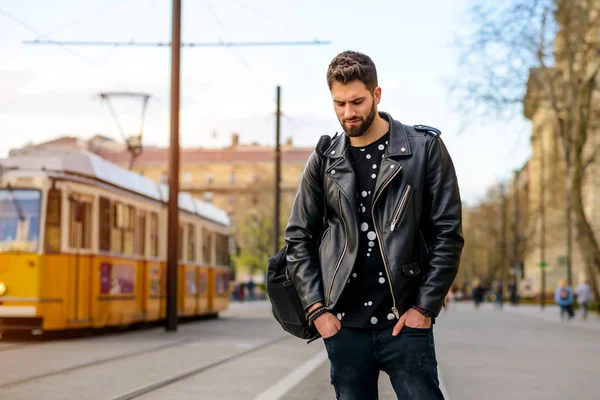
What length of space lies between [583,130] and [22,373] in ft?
97.2

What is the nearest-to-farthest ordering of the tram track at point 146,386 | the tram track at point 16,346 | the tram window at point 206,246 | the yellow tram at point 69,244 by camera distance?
the tram track at point 146,386 → the tram track at point 16,346 → the yellow tram at point 69,244 → the tram window at point 206,246

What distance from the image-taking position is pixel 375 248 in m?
4.22

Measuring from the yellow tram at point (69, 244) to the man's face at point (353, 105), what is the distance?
14408 mm

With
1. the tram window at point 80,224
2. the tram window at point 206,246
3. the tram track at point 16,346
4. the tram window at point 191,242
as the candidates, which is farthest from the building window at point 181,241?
the tram track at point 16,346

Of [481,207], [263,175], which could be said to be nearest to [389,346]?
[481,207]

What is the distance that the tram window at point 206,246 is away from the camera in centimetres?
2918

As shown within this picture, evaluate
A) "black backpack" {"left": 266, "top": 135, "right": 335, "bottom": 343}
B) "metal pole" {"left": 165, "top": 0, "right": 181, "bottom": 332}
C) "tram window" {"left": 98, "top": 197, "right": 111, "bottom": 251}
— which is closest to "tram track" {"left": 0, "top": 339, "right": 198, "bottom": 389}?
"tram window" {"left": 98, "top": 197, "right": 111, "bottom": 251}

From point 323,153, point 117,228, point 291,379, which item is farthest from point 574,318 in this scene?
point 323,153

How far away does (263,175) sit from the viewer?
12438 centimetres

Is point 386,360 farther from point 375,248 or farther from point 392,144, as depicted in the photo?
point 392,144

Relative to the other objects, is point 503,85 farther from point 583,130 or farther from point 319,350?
point 319,350

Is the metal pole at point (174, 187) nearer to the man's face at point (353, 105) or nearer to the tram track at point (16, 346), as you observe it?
the tram track at point (16, 346)

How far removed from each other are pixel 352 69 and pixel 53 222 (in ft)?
49.3

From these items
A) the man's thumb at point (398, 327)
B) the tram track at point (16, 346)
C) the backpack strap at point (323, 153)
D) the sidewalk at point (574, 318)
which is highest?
the backpack strap at point (323, 153)
